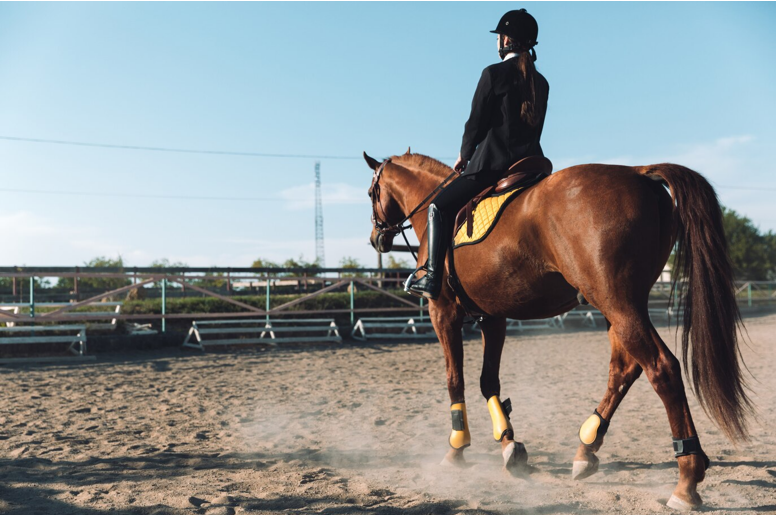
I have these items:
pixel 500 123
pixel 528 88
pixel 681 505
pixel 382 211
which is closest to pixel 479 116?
pixel 500 123

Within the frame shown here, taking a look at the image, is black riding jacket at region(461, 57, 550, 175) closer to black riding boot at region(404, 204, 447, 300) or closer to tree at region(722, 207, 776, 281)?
black riding boot at region(404, 204, 447, 300)

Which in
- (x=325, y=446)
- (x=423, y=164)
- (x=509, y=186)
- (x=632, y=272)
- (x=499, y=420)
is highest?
(x=423, y=164)

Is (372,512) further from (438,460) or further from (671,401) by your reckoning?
(671,401)

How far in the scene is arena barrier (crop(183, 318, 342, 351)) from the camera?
43.5 feet

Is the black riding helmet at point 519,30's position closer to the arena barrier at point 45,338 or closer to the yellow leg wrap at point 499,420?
the yellow leg wrap at point 499,420

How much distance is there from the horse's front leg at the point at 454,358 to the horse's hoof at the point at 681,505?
5.00ft

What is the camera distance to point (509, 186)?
12.7ft

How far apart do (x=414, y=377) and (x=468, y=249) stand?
18.2 ft

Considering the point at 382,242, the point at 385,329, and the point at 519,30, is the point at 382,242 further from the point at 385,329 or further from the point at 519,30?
the point at 385,329

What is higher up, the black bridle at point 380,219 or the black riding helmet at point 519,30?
the black riding helmet at point 519,30

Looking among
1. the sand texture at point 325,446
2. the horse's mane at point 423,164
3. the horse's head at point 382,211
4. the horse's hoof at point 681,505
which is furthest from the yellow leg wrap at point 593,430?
the horse's head at point 382,211

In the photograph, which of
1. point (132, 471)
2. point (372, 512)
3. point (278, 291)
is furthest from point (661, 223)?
point (278, 291)

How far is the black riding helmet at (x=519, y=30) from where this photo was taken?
13.4 feet

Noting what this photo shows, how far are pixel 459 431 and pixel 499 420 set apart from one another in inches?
13.1
